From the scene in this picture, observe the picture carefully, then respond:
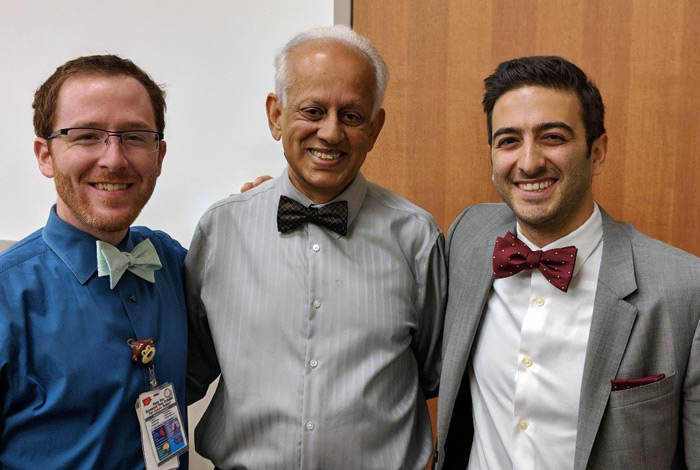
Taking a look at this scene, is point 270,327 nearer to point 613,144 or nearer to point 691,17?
point 613,144

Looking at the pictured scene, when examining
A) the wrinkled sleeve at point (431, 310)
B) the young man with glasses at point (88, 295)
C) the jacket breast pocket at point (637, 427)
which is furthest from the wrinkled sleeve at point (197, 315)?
the jacket breast pocket at point (637, 427)

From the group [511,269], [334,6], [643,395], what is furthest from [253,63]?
[643,395]

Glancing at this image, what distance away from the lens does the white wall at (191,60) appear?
7.18 ft

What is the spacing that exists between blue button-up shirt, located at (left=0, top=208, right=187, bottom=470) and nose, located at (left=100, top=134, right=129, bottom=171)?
0.17 m

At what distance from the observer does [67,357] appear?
1192 mm

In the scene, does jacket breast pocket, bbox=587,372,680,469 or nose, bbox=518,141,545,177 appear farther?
nose, bbox=518,141,545,177

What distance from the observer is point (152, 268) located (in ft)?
4.68

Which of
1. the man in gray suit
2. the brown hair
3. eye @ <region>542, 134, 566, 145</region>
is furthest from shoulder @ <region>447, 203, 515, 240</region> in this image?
the brown hair

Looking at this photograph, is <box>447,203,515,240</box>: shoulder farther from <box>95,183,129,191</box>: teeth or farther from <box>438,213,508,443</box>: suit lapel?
<box>95,183,129,191</box>: teeth

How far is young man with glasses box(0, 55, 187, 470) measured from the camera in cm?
117

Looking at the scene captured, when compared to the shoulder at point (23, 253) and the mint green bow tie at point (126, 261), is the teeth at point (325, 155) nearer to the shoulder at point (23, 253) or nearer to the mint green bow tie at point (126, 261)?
the mint green bow tie at point (126, 261)

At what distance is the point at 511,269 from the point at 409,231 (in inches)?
11.7

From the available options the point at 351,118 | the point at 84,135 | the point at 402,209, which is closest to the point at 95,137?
the point at 84,135

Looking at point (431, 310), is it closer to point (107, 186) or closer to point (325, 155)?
point (325, 155)
